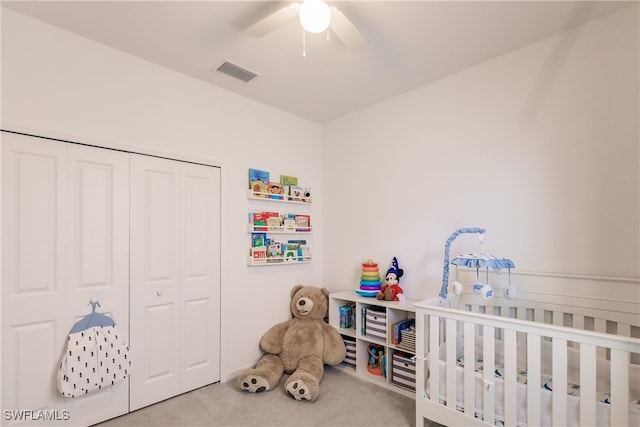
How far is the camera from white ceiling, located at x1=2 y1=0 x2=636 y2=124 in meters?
1.84

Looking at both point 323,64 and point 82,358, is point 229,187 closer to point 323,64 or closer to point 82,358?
point 323,64

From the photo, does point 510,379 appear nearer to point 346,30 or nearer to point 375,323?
point 375,323

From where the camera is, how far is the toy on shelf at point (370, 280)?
9.43 ft

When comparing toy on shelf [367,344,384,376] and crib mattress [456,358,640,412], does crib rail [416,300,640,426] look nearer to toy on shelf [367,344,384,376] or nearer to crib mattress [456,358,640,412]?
crib mattress [456,358,640,412]

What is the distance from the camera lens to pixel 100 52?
85.0 inches

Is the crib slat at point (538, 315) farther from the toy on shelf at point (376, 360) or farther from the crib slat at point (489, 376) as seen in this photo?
the toy on shelf at point (376, 360)

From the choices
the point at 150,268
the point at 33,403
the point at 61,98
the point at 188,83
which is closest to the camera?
the point at 33,403

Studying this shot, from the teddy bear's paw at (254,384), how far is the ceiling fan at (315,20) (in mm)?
2337

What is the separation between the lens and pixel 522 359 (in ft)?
6.62

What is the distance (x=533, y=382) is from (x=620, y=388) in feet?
1.05

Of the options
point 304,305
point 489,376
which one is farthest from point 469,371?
point 304,305

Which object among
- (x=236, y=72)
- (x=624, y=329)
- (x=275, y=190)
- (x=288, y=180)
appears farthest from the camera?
(x=288, y=180)

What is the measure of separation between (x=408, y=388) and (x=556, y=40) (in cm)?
262

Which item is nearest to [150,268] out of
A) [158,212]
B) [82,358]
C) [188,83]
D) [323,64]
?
[158,212]
